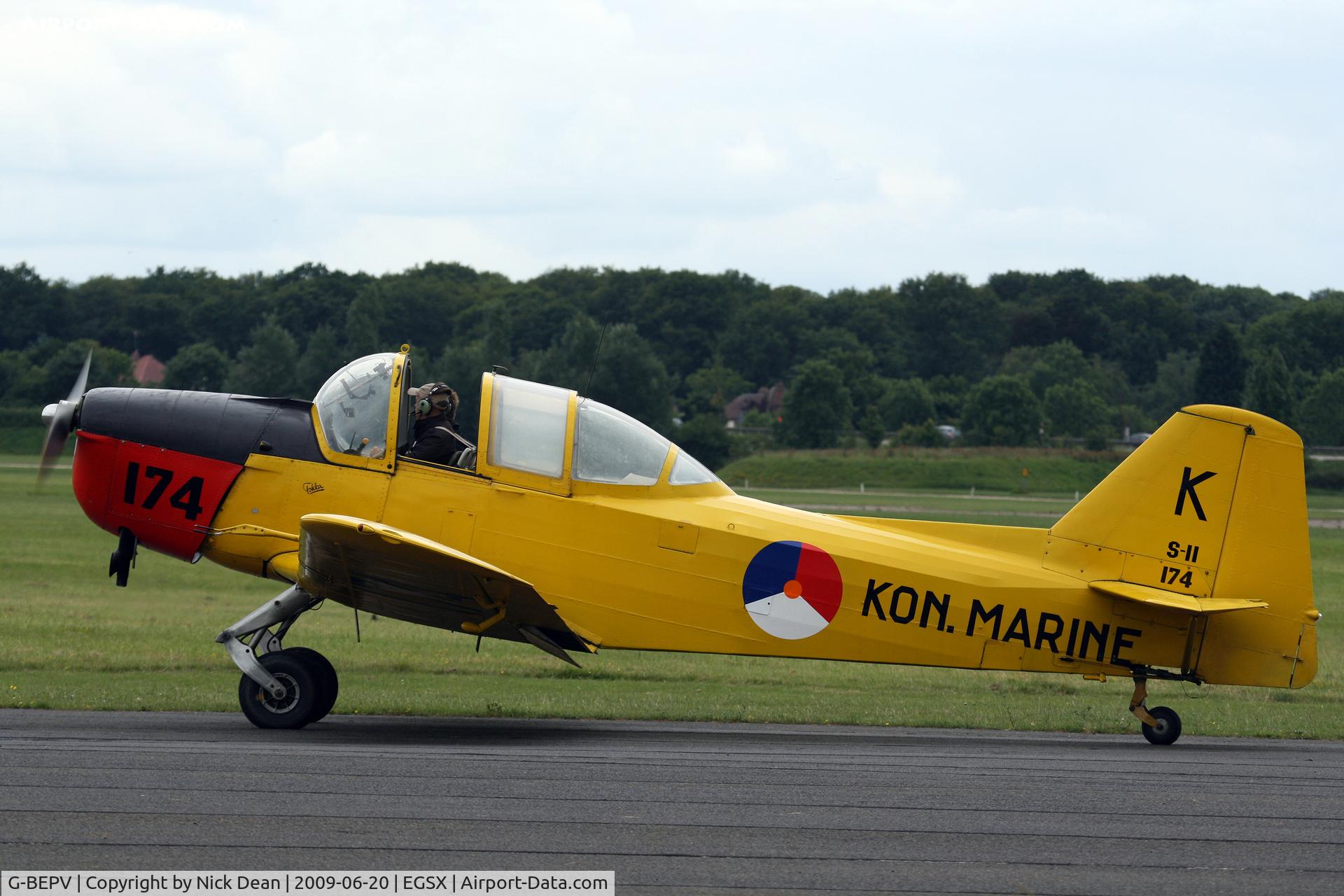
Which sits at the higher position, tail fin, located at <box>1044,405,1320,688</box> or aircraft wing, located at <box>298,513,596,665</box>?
tail fin, located at <box>1044,405,1320,688</box>

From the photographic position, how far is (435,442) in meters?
9.67

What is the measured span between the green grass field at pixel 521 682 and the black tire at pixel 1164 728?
976 mm

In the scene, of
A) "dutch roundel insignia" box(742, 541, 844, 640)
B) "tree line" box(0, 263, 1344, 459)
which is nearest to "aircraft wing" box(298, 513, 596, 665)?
"dutch roundel insignia" box(742, 541, 844, 640)

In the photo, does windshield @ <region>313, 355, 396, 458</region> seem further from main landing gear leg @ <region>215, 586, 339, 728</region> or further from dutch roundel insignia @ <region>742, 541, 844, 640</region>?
→ dutch roundel insignia @ <region>742, 541, 844, 640</region>

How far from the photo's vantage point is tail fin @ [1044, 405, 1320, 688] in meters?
9.74

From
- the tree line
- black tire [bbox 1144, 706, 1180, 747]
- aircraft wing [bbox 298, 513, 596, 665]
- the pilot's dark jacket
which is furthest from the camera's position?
the tree line

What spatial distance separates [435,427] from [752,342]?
11045 cm

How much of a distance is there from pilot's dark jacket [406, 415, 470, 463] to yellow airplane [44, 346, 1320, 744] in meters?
0.11

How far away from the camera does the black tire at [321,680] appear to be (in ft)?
30.7

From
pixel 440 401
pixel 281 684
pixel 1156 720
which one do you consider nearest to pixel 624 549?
pixel 440 401

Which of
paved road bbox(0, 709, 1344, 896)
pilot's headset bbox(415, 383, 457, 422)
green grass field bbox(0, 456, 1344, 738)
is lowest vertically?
green grass field bbox(0, 456, 1344, 738)

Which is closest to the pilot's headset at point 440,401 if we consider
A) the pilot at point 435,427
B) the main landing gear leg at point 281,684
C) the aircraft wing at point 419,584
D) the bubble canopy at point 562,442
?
the pilot at point 435,427

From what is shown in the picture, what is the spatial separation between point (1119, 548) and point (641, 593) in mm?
3618

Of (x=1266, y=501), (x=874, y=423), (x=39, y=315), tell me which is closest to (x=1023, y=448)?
(x=874, y=423)
